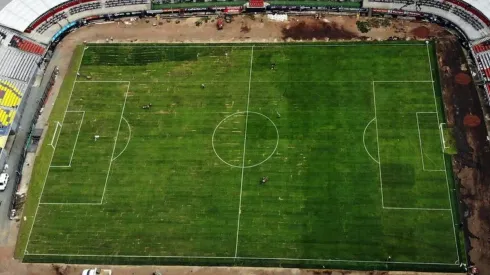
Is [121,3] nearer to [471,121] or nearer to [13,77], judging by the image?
[13,77]

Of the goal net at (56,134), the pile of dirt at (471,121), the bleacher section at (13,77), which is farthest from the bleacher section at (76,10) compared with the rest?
the pile of dirt at (471,121)

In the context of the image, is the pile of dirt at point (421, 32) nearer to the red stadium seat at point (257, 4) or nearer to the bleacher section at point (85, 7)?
the red stadium seat at point (257, 4)

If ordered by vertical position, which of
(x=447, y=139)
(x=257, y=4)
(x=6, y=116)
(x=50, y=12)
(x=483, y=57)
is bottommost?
(x=447, y=139)

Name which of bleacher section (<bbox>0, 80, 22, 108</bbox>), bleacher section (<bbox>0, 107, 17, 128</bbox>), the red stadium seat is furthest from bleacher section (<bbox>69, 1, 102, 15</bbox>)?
the red stadium seat

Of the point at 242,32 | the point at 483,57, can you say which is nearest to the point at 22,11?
the point at 242,32

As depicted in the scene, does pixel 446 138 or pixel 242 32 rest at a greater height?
pixel 242 32

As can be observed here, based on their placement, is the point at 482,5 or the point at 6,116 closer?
the point at 6,116
